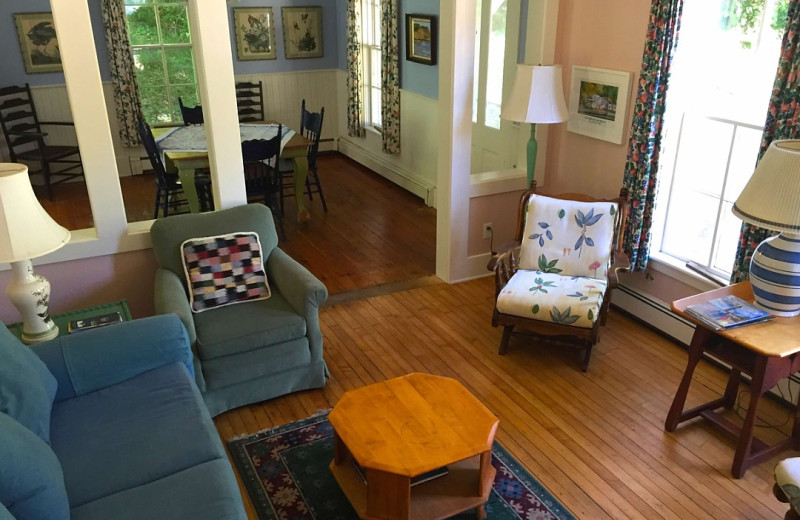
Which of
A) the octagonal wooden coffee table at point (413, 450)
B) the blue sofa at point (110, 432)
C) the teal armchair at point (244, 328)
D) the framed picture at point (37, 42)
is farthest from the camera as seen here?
the framed picture at point (37, 42)

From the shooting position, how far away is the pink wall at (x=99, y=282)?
3.45 meters

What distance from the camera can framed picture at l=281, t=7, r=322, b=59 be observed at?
767 cm

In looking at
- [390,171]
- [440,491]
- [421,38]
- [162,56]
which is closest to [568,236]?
[440,491]

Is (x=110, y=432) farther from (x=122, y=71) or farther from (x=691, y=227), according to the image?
(x=122, y=71)

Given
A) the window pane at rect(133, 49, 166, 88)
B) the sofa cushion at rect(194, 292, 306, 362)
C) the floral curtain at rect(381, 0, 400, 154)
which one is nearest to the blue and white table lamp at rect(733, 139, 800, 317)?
the sofa cushion at rect(194, 292, 306, 362)

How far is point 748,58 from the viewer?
332 centimetres

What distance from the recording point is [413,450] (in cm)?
241

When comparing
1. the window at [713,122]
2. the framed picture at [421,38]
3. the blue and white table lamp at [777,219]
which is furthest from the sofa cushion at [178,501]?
the framed picture at [421,38]

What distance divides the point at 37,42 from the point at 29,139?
40.2 inches

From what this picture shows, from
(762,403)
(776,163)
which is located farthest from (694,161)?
(762,403)

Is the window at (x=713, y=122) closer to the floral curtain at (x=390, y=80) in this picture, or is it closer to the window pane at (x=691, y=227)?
the window pane at (x=691, y=227)

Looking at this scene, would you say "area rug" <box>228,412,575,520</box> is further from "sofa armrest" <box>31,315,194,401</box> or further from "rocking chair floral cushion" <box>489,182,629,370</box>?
"rocking chair floral cushion" <box>489,182,629,370</box>

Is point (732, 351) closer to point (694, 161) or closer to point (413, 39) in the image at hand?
point (694, 161)

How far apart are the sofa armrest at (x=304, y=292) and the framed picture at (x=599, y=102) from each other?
215 centimetres
